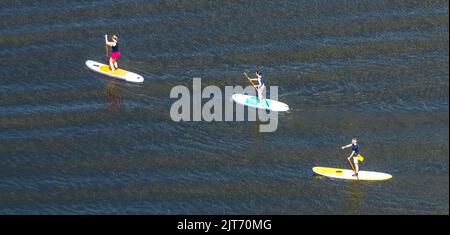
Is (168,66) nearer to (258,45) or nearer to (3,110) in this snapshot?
(258,45)

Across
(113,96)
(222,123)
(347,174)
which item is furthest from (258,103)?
(113,96)

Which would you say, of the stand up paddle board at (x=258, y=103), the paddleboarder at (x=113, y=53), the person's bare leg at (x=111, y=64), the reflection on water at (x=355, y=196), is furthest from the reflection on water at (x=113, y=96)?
the reflection on water at (x=355, y=196)

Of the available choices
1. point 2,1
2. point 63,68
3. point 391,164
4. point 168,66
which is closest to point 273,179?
point 391,164

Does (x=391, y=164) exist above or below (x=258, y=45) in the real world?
below

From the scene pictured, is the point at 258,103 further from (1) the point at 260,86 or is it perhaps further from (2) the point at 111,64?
(2) the point at 111,64

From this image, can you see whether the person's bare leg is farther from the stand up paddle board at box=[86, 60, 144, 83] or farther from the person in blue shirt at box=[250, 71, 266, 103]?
the person in blue shirt at box=[250, 71, 266, 103]

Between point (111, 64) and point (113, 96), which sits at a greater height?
point (111, 64)
